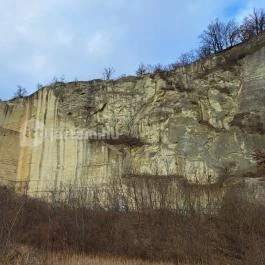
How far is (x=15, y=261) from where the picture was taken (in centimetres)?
947

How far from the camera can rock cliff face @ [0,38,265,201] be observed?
25812 mm

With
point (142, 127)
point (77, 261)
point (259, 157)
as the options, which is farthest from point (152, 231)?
point (142, 127)

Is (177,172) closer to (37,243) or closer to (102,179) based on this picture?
(102,179)
